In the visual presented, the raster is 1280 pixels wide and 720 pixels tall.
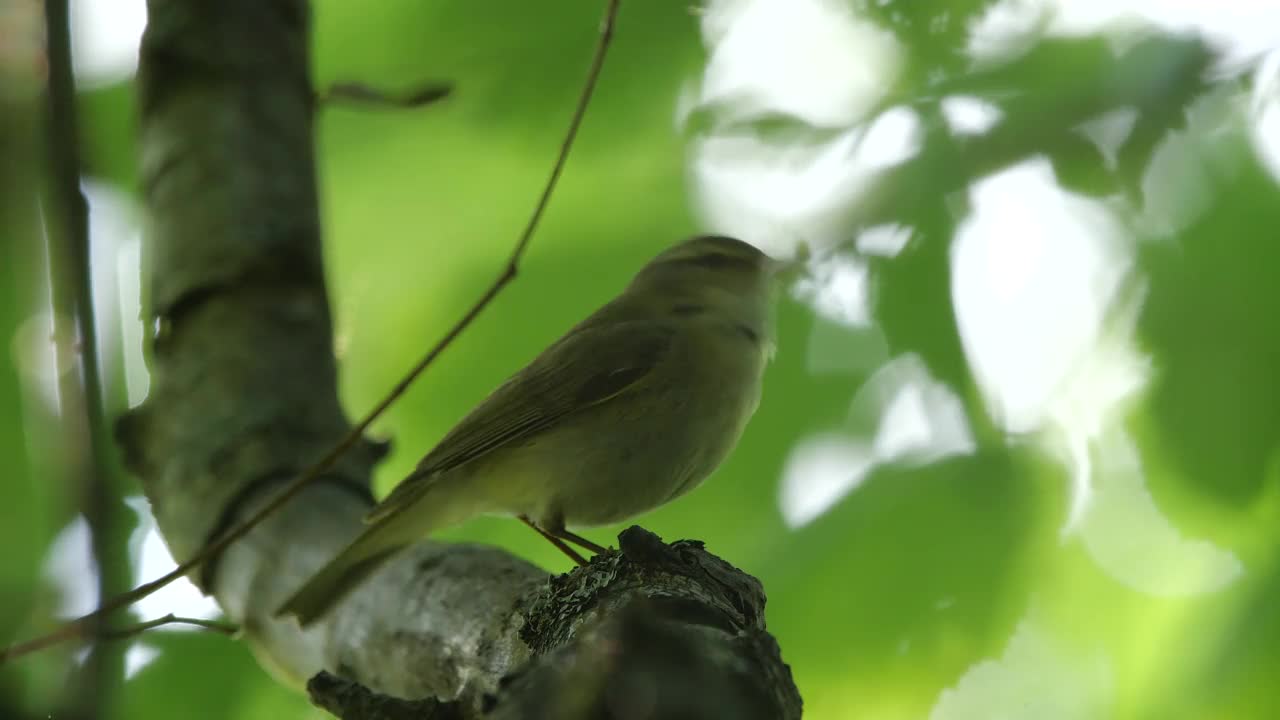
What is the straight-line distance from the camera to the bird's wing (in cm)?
292

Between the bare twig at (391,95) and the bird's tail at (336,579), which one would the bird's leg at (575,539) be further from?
the bare twig at (391,95)

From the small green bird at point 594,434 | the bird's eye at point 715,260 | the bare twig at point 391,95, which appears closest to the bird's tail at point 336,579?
the small green bird at point 594,434

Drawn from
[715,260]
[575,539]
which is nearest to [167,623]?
[575,539]

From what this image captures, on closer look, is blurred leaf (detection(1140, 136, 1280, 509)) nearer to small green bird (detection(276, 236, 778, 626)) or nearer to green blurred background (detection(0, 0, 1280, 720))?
green blurred background (detection(0, 0, 1280, 720))

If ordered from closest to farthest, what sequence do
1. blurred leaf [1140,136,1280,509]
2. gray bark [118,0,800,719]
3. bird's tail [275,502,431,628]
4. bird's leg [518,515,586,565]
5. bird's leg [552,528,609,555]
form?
gray bark [118,0,800,719] < bird's tail [275,502,431,628] < blurred leaf [1140,136,1280,509] < bird's leg [552,528,609,555] < bird's leg [518,515,586,565]

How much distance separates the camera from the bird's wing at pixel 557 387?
9.58ft

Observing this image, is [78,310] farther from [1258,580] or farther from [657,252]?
[1258,580]

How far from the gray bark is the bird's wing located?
331 millimetres

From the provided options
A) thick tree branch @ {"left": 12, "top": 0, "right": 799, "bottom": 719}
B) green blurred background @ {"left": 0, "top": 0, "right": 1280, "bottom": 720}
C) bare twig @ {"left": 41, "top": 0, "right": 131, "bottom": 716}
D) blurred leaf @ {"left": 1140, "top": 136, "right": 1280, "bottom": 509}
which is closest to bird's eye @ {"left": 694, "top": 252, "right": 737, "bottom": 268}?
green blurred background @ {"left": 0, "top": 0, "right": 1280, "bottom": 720}

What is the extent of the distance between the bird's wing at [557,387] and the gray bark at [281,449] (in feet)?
1.09

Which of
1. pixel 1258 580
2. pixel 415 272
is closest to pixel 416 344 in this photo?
pixel 415 272

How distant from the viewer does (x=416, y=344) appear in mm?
3701

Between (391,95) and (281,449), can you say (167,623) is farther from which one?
(391,95)

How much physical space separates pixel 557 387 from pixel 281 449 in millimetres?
Result: 843
